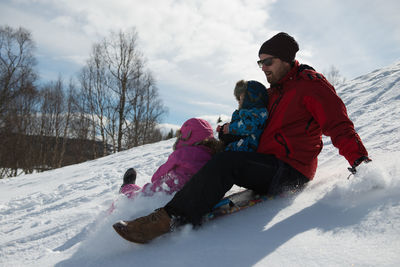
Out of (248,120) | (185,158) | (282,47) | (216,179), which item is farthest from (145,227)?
(282,47)

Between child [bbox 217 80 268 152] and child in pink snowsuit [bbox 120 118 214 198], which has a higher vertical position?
child [bbox 217 80 268 152]

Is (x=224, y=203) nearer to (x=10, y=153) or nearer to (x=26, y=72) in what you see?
(x=26, y=72)

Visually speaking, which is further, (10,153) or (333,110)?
(10,153)

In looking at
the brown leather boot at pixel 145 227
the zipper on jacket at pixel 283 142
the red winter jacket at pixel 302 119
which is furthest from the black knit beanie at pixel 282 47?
the brown leather boot at pixel 145 227

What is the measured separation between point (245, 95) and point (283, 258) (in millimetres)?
1209

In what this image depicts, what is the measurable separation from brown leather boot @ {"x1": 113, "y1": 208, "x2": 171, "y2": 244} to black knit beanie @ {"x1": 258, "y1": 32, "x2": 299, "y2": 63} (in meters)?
1.50

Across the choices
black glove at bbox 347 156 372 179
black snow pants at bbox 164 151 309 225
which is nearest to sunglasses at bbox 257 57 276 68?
black snow pants at bbox 164 151 309 225

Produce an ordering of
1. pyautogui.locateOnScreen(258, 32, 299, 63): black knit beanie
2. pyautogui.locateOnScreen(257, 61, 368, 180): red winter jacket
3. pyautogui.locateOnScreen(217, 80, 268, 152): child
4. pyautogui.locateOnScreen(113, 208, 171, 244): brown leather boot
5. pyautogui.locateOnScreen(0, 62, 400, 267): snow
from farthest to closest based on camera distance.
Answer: pyautogui.locateOnScreen(258, 32, 299, 63): black knit beanie, pyautogui.locateOnScreen(217, 80, 268, 152): child, pyautogui.locateOnScreen(257, 61, 368, 180): red winter jacket, pyautogui.locateOnScreen(113, 208, 171, 244): brown leather boot, pyautogui.locateOnScreen(0, 62, 400, 267): snow

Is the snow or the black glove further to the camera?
the black glove

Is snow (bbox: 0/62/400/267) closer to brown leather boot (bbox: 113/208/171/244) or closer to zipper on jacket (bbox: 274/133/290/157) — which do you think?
brown leather boot (bbox: 113/208/171/244)

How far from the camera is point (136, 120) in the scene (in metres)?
16.5

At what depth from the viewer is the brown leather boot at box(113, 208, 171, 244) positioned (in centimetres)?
145

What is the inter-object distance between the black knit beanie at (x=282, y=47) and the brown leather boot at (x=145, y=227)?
1502 millimetres

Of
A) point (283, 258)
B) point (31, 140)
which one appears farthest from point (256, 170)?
point (31, 140)
